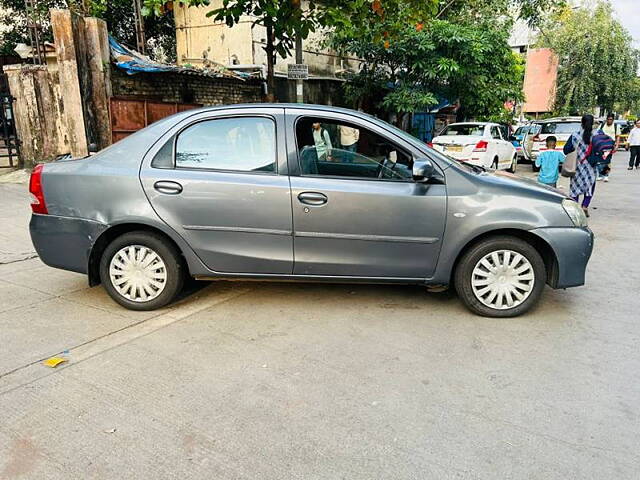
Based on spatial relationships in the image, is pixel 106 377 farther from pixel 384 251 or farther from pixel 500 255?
pixel 500 255

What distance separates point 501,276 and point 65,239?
3.57 m

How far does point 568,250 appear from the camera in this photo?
3938 mm

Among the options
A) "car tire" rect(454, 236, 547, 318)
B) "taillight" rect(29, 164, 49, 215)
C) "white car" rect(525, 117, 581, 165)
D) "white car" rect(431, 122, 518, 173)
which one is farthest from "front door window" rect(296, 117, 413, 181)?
"white car" rect(525, 117, 581, 165)

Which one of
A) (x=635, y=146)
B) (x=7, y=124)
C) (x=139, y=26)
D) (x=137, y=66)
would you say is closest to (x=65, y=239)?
(x=137, y=66)

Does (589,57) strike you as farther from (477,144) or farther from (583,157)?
(583,157)

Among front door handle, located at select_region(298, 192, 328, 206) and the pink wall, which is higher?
the pink wall

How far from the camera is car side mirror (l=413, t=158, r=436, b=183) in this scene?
3.74 m

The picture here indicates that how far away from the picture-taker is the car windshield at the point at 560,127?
15.6 metres

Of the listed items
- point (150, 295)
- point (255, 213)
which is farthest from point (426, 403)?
point (150, 295)

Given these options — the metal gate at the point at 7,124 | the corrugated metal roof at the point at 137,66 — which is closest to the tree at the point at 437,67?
the corrugated metal roof at the point at 137,66

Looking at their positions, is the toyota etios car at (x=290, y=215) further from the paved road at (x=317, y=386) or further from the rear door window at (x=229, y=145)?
the paved road at (x=317, y=386)

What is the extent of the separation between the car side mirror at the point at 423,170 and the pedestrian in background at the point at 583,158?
5180mm

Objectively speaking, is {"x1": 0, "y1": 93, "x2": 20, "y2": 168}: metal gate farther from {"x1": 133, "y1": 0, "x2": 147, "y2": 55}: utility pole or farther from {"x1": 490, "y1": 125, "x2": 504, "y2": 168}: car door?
Answer: {"x1": 490, "y1": 125, "x2": 504, "y2": 168}: car door

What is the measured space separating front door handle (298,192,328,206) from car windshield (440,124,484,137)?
11057mm
